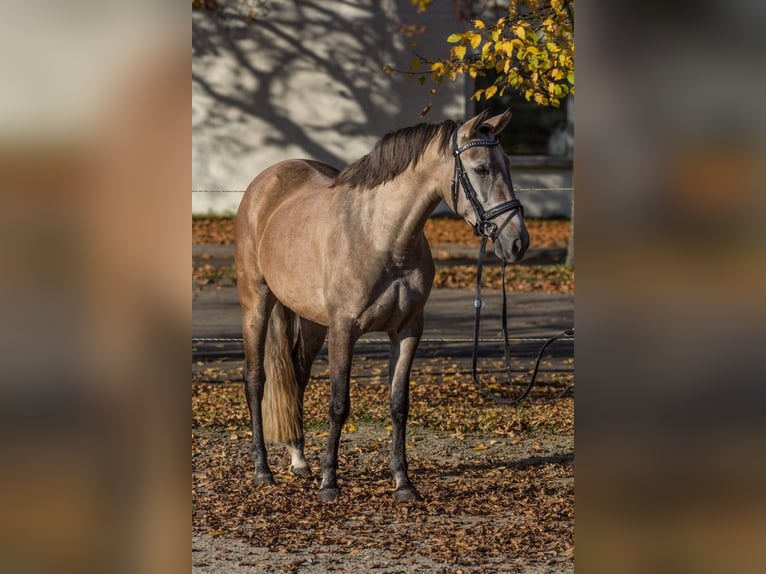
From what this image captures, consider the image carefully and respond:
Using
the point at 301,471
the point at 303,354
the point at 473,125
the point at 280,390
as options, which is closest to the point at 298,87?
the point at 303,354

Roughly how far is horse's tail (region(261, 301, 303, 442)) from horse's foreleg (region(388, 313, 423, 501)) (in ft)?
2.63

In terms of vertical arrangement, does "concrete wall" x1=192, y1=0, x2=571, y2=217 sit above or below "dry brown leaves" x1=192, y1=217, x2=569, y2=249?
above

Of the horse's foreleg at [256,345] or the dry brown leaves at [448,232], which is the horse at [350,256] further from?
the dry brown leaves at [448,232]

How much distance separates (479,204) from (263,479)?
2.31 metres

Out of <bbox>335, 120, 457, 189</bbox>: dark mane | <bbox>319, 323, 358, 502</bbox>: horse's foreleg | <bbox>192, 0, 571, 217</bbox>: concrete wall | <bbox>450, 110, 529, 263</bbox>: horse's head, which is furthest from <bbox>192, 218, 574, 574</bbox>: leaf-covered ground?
<bbox>192, 0, 571, 217</bbox>: concrete wall

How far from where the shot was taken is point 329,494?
649 centimetres

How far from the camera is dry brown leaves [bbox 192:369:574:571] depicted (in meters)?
5.69

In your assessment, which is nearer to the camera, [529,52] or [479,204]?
[479,204]

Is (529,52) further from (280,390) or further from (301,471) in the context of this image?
(301,471)

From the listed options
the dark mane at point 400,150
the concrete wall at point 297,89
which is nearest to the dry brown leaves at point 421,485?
the dark mane at point 400,150

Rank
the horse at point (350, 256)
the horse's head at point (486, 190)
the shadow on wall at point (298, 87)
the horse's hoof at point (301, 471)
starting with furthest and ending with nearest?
1. the shadow on wall at point (298, 87)
2. the horse's hoof at point (301, 471)
3. the horse at point (350, 256)
4. the horse's head at point (486, 190)

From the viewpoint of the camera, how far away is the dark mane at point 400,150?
6164 mm

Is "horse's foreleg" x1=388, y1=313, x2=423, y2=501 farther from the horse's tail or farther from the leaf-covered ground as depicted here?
the horse's tail
